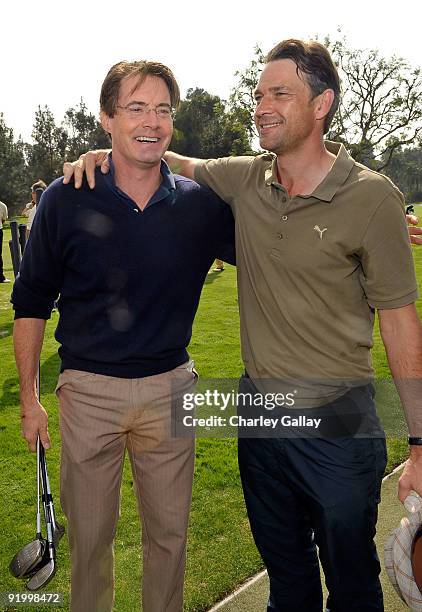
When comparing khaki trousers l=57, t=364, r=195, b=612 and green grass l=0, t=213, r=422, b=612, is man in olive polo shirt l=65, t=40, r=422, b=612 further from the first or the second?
green grass l=0, t=213, r=422, b=612

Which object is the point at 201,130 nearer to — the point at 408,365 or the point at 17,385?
the point at 17,385

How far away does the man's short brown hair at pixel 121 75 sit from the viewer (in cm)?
299

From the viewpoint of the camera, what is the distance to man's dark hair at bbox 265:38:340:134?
2893 millimetres

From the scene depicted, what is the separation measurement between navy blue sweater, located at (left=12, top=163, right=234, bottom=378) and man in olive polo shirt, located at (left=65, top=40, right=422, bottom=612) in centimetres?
34

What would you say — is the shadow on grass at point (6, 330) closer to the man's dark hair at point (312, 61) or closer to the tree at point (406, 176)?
the man's dark hair at point (312, 61)

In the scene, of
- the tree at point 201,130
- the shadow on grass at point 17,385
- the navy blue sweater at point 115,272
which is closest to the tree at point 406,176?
the tree at point 201,130

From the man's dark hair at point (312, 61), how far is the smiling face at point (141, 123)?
64 centimetres

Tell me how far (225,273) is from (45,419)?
1533cm

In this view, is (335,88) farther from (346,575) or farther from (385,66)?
(385,66)

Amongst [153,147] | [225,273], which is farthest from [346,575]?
[225,273]

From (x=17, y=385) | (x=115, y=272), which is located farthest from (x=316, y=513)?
(x=17, y=385)

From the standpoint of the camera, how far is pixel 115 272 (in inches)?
114

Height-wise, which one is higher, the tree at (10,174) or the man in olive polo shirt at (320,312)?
the tree at (10,174)

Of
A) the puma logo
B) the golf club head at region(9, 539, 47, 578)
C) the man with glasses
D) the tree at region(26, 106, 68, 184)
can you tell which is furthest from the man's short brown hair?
the tree at region(26, 106, 68, 184)
